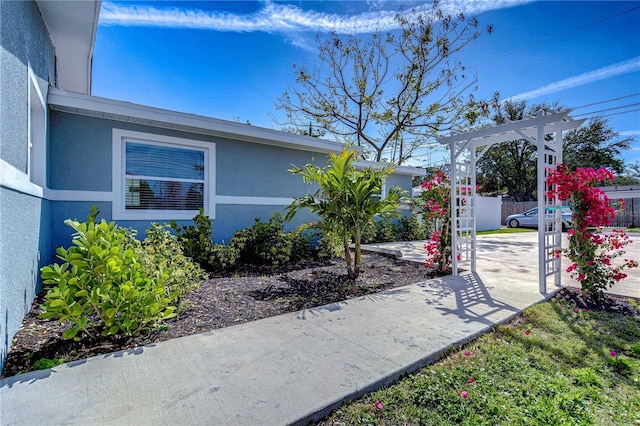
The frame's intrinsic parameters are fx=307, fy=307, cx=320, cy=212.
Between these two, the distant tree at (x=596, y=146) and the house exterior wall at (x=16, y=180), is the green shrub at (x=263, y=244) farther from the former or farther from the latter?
the distant tree at (x=596, y=146)

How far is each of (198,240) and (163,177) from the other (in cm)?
151

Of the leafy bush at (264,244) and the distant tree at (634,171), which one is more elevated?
the distant tree at (634,171)

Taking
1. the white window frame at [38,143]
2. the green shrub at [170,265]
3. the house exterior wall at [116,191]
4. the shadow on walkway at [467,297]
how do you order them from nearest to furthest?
the green shrub at [170,265] → the shadow on walkway at [467,297] → the white window frame at [38,143] → the house exterior wall at [116,191]

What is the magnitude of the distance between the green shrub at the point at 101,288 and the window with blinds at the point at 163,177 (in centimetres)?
342

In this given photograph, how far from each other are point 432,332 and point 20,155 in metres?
4.62

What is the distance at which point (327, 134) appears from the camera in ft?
54.6

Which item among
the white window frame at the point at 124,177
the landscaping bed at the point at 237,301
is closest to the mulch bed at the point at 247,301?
the landscaping bed at the point at 237,301

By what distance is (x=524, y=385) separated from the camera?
2312 millimetres

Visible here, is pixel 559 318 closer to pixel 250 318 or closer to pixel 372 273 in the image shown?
pixel 372 273

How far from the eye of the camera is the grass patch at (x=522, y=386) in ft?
6.48

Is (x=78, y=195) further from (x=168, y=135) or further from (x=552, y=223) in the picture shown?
(x=552, y=223)

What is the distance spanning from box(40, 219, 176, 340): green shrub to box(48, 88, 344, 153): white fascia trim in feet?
11.0

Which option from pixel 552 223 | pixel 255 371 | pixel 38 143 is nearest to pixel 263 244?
pixel 38 143

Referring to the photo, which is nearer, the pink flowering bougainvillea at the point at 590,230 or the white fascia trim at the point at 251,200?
the pink flowering bougainvillea at the point at 590,230
